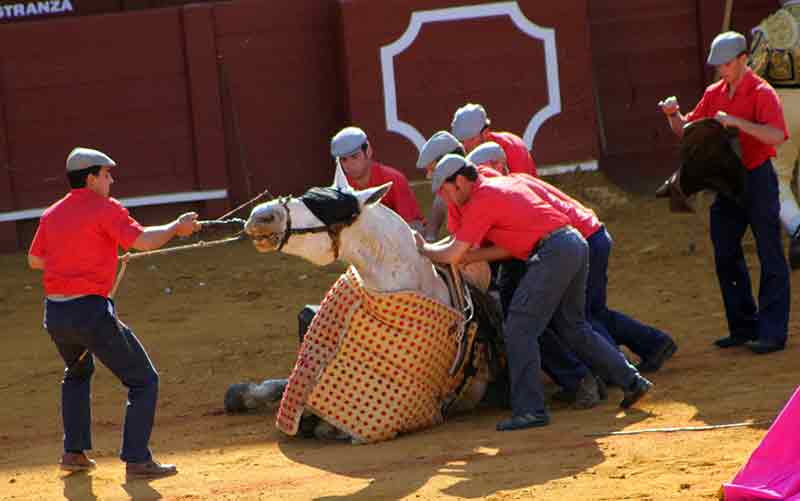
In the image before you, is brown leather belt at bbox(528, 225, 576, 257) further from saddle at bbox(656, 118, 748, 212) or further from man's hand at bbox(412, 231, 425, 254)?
saddle at bbox(656, 118, 748, 212)

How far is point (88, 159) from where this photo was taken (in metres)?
6.66

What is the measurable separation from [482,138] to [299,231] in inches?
66.2

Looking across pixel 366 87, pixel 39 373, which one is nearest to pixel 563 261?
pixel 39 373

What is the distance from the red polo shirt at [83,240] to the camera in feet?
21.7

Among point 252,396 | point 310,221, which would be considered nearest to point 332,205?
point 310,221

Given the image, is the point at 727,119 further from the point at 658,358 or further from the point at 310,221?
the point at 310,221

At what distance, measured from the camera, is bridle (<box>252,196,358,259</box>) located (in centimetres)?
674

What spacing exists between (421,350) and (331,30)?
648 centimetres

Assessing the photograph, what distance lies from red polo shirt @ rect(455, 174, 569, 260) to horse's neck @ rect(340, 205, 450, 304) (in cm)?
28

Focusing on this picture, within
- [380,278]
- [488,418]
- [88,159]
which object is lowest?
[488,418]

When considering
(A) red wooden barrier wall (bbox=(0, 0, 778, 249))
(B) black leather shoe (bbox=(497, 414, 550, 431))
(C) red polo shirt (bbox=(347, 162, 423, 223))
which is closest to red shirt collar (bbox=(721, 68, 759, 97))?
(C) red polo shirt (bbox=(347, 162, 423, 223))

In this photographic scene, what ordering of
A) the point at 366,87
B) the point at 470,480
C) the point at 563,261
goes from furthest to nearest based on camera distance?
the point at 366,87 → the point at 563,261 → the point at 470,480

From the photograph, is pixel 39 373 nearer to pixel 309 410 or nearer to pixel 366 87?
pixel 309 410

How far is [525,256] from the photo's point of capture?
7281mm
